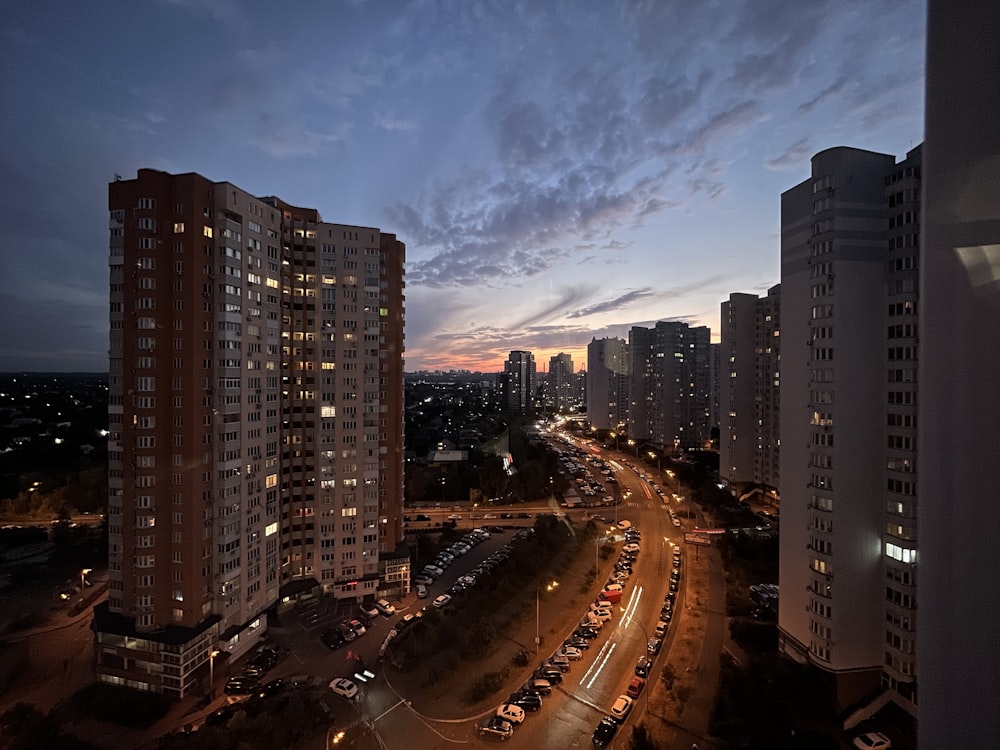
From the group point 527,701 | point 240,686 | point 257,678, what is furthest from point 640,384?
point 240,686

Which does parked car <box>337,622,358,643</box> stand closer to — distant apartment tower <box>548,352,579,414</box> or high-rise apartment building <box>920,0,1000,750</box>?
high-rise apartment building <box>920,0,1000,750</box>

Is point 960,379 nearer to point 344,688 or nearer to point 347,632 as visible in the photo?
point 344,688

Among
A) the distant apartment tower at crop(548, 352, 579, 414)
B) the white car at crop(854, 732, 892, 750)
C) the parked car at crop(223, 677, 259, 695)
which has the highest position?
the distant apartment tower at crop(548, 352, 579, 414)

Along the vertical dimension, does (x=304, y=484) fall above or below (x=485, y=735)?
above

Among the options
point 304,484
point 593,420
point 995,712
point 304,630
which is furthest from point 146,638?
point 593,420

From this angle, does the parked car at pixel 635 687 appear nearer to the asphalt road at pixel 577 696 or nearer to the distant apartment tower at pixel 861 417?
the asphalt road at pixel 577 696

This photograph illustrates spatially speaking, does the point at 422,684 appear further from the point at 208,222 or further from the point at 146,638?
the point at 208,222

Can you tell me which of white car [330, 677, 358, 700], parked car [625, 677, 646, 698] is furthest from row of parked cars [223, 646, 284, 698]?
parked car [625, 677, 646, 698]

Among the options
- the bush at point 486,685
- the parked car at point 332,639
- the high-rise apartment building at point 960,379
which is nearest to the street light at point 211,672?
the parked car at point 332,639
